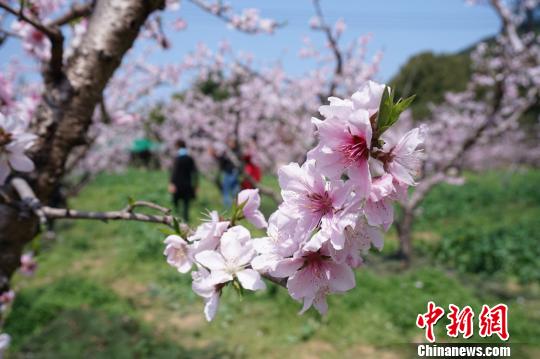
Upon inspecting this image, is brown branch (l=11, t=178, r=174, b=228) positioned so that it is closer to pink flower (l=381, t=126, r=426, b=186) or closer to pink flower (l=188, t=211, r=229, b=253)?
pink flower (l=188, t=211, r=229, b=253)

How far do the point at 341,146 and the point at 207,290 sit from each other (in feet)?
1.49

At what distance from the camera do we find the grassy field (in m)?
4.09

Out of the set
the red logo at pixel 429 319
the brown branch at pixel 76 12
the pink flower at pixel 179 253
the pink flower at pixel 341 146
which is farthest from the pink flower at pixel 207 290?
the red logo at pixel 429 319

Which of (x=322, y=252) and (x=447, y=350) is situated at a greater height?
(x=322, y=252)

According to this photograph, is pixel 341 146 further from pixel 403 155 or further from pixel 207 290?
pixel 207 290

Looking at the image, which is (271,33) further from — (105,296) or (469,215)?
(469,215)

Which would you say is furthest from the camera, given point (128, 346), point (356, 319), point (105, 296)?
point (105, 296)

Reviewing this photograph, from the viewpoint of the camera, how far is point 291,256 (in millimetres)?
861

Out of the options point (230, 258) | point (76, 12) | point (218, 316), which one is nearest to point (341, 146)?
point (230, 258)

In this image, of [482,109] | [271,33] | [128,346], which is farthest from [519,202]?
[128,346]

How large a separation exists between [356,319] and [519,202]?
10.5m

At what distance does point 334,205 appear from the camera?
2.58 ft

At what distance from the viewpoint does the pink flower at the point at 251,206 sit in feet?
3.55

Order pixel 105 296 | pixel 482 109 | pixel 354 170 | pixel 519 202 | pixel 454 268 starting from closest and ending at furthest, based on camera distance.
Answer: pixel 354 170 < pixel 105 296 < pixel 454 268 < pixel 519 202 < pixel 482 109
